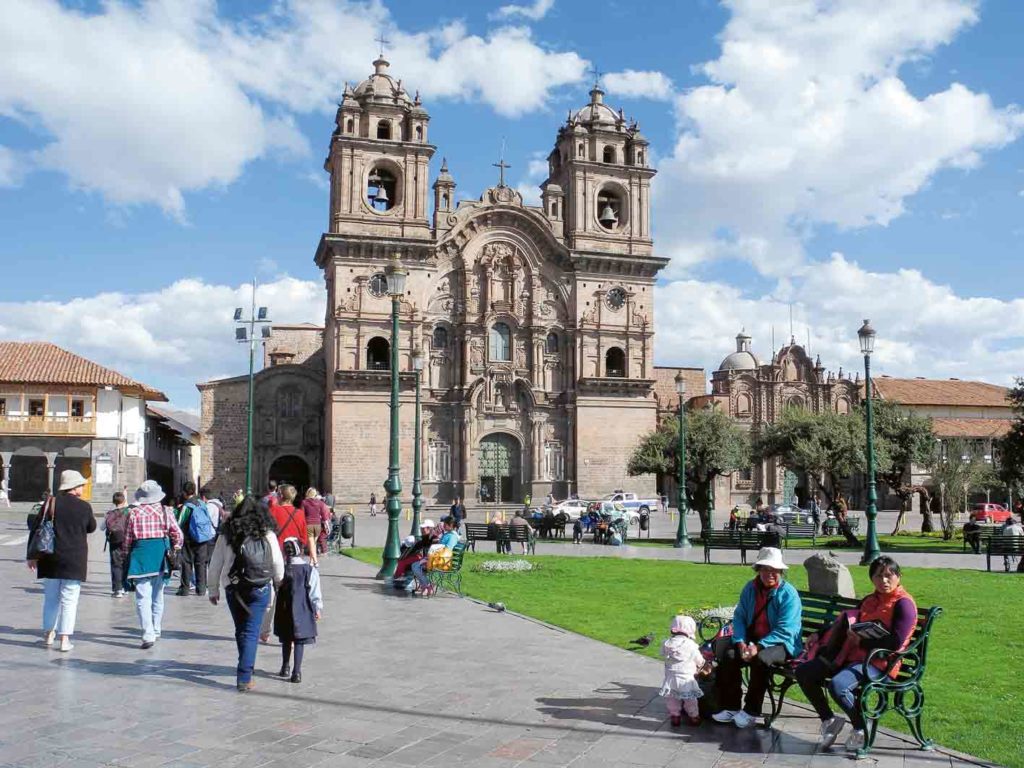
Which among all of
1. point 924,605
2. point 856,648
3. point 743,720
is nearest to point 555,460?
point 924,605

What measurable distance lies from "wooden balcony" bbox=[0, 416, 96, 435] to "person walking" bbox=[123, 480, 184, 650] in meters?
36.7

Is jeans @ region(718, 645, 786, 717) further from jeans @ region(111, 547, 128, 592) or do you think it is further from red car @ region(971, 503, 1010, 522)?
red car @ region(971, 503, 1010, 522)

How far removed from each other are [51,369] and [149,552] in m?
38.9

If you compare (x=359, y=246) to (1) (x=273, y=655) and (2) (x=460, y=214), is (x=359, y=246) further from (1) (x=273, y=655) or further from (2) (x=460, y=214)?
(1) (x=273, y=655)

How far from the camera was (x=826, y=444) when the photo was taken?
33.8 meters

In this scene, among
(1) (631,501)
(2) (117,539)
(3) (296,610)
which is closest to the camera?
(3) (296,610)

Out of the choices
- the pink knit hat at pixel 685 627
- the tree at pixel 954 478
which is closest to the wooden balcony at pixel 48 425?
the tree at pixel 954 478

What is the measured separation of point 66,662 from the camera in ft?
31.0

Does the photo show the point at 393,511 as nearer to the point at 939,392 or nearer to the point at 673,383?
the point at 673,383

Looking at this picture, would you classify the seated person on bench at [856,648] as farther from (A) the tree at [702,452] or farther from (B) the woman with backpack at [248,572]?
(A) the tree at [702,452]

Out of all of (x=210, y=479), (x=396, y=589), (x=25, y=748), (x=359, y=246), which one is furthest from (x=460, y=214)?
(x=25, y=748)

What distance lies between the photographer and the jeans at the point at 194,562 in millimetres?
14750

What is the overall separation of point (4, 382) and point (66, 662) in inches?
1547

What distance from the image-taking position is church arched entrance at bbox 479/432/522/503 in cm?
5022
